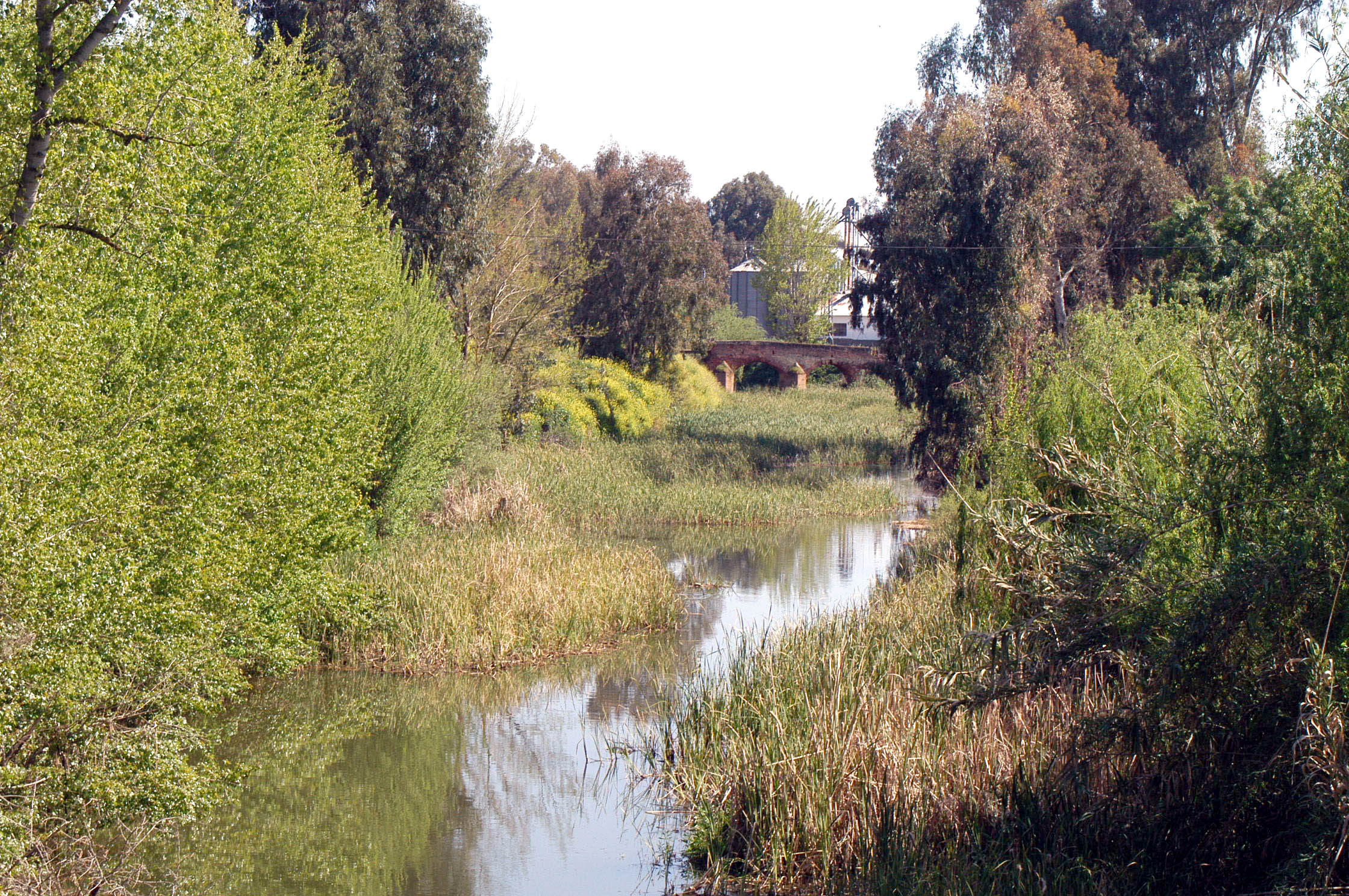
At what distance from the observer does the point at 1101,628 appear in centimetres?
827

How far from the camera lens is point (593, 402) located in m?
39.5

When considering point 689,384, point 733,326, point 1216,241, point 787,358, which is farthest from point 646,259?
point 733,326

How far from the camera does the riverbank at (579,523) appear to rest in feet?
53.3

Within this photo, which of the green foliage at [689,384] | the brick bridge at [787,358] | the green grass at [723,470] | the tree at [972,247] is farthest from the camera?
the brick bridge at [787,358]

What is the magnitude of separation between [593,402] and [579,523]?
12.8 m

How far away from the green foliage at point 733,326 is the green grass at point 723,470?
21380 millimetres

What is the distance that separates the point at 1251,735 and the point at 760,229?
9790 centimetres

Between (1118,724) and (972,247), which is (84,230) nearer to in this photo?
(1118,724)

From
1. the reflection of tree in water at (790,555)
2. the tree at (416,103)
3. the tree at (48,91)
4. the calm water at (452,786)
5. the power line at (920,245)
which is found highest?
the tree at (416,103)

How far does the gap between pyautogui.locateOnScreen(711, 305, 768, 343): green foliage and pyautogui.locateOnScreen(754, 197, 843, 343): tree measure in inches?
88.4

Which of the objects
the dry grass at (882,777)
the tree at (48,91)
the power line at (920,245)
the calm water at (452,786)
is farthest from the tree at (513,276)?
the dry grass at (882,777)

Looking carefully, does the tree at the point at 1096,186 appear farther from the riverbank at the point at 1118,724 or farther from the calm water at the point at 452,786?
the riverbank at the point at 1118,724

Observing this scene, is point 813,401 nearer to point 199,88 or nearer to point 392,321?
point 392,321

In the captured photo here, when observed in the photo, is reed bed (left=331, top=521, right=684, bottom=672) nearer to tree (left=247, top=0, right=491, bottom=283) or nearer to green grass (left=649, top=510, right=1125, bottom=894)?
green grass (left=649, top=510, right=1125, bottom=894)
